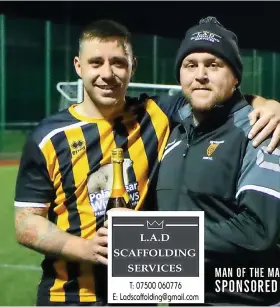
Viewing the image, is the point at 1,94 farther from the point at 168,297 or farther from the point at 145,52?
the point at 168,297

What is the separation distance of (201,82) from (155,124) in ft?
0.60

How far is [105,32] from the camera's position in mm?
1229

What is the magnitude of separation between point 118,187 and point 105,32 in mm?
253

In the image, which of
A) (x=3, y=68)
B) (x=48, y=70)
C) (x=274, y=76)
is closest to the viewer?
(x=3, y=68)

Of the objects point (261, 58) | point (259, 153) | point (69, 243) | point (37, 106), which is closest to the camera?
point (259, 153)

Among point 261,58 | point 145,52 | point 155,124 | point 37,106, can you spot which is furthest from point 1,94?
point 155,124

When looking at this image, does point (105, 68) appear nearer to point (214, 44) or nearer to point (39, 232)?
point (214, 44)

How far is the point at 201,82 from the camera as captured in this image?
1170mm

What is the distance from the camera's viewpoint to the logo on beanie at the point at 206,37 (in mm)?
1190

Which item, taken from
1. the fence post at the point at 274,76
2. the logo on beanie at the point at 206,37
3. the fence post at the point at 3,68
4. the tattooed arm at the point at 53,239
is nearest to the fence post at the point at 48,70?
the fence post at the point at 3,68

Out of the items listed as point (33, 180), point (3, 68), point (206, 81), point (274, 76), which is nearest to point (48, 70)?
point (3, 68)

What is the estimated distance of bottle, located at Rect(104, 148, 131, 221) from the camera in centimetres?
121

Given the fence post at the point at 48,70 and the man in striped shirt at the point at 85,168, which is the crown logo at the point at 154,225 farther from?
the fence post at the point at 48,70

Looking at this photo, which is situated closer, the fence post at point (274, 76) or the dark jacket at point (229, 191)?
the dark jacket at point (229, 191)
